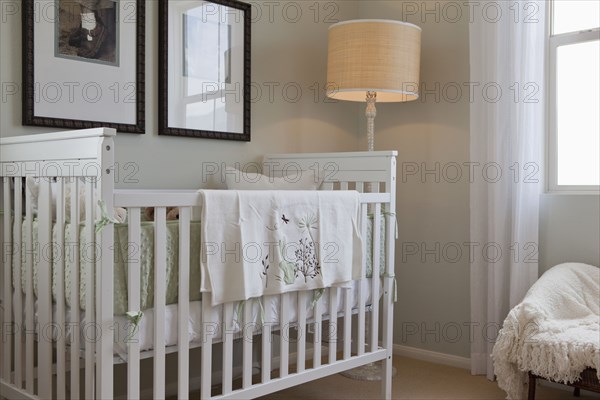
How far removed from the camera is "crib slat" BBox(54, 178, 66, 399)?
1813mm

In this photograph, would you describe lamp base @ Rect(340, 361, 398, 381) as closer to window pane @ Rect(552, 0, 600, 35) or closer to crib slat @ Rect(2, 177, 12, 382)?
crib slat @ Rect(2, 177, 12, 382)

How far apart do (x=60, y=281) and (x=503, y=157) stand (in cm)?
190

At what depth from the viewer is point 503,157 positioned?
2889 millimetres

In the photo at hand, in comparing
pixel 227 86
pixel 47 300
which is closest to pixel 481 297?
pixel 227 86

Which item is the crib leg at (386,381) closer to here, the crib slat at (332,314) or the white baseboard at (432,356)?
the crib slat at (332,314)

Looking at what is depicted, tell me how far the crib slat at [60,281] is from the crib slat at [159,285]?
26cm

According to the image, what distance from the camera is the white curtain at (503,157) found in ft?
9.30

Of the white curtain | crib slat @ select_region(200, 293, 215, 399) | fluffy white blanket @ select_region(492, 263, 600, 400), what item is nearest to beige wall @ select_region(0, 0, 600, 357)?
the white curtain

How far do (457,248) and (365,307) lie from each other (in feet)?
2.59

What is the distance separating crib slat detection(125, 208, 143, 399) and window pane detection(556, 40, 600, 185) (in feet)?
6.40

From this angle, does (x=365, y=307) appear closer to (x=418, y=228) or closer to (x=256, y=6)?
(x=418, y=228)

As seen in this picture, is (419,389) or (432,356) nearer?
(419,389)

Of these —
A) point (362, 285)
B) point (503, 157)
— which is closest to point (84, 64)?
point (362, 285)

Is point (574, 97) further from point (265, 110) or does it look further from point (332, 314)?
point (332, 314)
